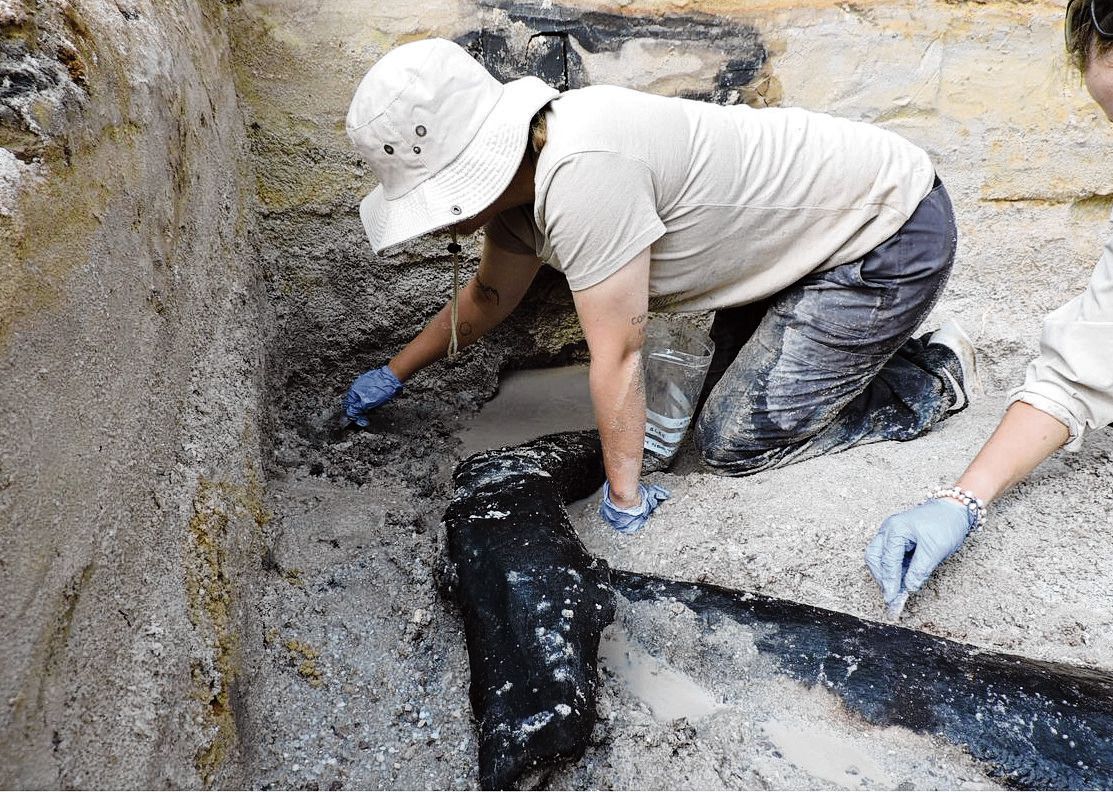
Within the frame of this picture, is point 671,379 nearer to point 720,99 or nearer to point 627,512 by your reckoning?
point 627,512

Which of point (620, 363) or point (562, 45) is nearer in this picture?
point (620, 363)

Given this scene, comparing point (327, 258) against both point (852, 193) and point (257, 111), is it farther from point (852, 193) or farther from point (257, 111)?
point (852, 193)

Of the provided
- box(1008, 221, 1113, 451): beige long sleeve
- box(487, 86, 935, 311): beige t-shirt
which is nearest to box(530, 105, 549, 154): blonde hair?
box(487, 86, 935, 311): beige t-shirt

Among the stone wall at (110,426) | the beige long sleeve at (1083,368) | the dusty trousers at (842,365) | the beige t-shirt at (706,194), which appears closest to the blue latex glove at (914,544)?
the beige long sleeve at (1083,368)

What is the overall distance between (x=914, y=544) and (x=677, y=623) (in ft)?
1.61

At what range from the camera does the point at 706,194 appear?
1.60 meters

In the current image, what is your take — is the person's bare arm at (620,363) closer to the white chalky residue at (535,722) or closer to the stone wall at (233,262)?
the stone wall at (233,262)

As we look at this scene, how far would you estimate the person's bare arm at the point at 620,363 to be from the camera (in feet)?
4.86

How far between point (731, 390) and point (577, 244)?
0.75 metres

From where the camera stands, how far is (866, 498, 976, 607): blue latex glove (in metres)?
1.44

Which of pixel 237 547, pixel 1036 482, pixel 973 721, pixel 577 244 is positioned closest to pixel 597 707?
pixel 973 721

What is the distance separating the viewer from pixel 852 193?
1.74 metres

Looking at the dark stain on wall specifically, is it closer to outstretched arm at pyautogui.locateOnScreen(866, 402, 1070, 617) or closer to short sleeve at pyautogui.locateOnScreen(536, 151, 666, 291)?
short sleeve at pyautogui.locateOnScreen(536, 151, 666, 291)

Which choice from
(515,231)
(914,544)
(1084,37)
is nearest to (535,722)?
(914,544)
